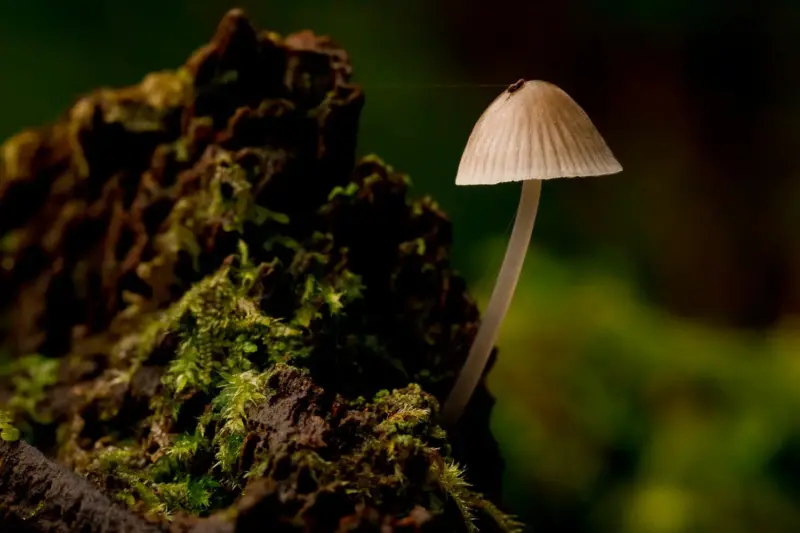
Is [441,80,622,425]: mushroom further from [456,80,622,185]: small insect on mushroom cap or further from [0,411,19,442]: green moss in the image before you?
[0,411,19,442]: green moss

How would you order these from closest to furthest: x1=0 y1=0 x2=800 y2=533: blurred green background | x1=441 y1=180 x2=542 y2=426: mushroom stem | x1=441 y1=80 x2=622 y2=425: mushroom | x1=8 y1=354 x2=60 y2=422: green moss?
x1=441 y1=80 x2=622 y2=425: mushroom, x1=441 y1=180 x2=542 y2=426: mushroom stem, x1=8 y1=354 x2=60 y2=422: green moss, x1=0 y1=0 x2=800 y2=533: blurred green background

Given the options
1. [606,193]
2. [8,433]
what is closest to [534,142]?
[8,433]

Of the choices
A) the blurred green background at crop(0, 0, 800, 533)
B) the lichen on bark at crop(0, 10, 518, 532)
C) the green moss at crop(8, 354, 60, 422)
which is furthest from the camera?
the blurred green background at crop(0, 0, 800, 533)

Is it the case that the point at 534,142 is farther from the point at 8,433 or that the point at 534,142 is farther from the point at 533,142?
the point at 8,433

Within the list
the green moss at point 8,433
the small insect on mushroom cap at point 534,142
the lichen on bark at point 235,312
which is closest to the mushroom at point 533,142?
the small insect on mushroom cap at point 534,142

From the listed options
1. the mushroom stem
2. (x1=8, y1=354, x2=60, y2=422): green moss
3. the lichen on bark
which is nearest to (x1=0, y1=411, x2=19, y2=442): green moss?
the lichen on bark

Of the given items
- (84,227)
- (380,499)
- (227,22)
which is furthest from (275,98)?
(380,499)

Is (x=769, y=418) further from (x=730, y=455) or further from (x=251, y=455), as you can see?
(x=251, y=455)

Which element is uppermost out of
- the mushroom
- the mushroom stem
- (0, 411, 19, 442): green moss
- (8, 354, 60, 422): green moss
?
the mushroom
